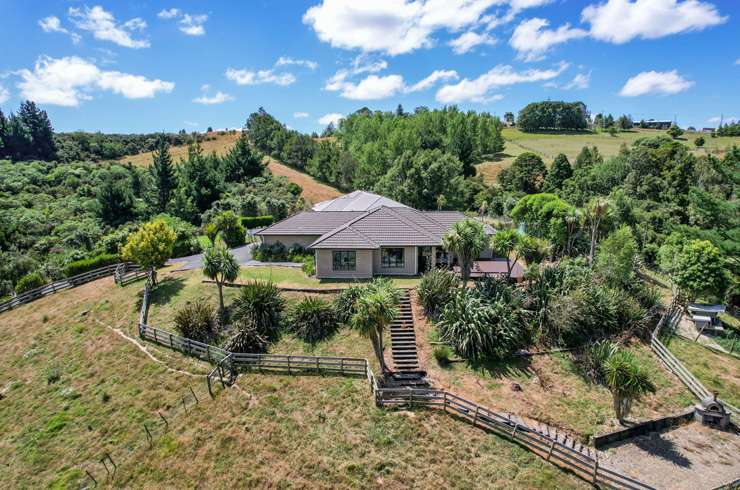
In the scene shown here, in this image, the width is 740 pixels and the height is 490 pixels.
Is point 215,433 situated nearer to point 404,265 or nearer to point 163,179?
point 404,265

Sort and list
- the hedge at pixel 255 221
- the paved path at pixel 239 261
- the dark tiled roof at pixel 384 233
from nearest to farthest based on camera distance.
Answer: the dark tiled roof at pixel 384 233
the paved path at pixel 239 261
the hedge at pixel 255 221

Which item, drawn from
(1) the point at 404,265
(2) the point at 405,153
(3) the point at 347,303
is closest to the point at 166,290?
(3) the point at 347,303

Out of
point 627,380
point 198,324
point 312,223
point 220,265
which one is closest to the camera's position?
point 627,380

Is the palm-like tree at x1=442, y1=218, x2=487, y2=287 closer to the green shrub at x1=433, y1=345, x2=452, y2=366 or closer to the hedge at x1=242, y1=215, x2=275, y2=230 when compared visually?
the green shrub at x1=433, y1=345, x2=452, y2=366

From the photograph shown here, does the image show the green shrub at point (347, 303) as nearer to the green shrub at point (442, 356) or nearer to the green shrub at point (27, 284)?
the green shrub at point (442, 356)

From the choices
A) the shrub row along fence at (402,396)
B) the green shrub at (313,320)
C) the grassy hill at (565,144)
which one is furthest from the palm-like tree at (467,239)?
the grassy hill at (565,144)

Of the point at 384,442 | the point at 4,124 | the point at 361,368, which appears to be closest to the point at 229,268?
the point at 361,368
